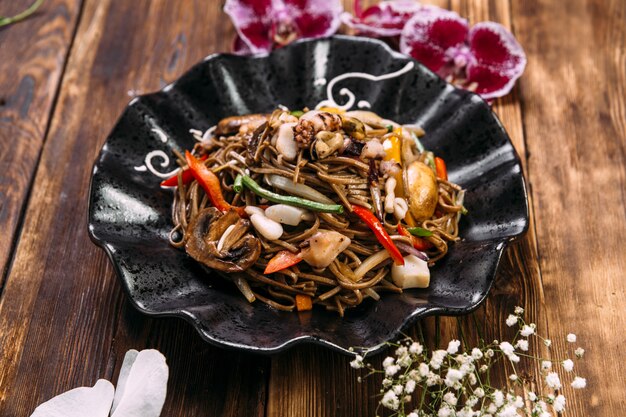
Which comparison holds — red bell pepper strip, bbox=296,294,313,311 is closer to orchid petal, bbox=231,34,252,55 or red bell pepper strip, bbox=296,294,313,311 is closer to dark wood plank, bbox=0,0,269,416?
dark wood plank, bbox=0,0,269,416

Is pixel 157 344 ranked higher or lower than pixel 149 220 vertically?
lower

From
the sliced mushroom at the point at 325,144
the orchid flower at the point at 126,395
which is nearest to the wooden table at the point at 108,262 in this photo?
the orchid flower at the point at 126,395

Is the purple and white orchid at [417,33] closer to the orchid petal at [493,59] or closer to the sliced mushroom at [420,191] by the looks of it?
the orchid petal at [493,59]

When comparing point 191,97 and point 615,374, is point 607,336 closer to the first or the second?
point 615,374

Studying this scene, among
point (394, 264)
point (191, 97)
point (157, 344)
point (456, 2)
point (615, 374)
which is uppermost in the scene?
point (191, 97)

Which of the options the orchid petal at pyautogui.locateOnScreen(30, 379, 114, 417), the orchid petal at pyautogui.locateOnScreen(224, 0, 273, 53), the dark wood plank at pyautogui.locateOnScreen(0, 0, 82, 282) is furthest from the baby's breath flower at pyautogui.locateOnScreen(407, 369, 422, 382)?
the orchid petal at pyautogui.locateOnScreen(224, 0, 273, 53)

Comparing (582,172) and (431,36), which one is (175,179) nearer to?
(431,36)

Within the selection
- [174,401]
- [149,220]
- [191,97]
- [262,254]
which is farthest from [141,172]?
[174,401]

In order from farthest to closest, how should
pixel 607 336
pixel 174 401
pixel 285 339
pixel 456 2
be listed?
pixel 456 2 → pixel 607 336 → pixel 174 401 → pixel 285 339
